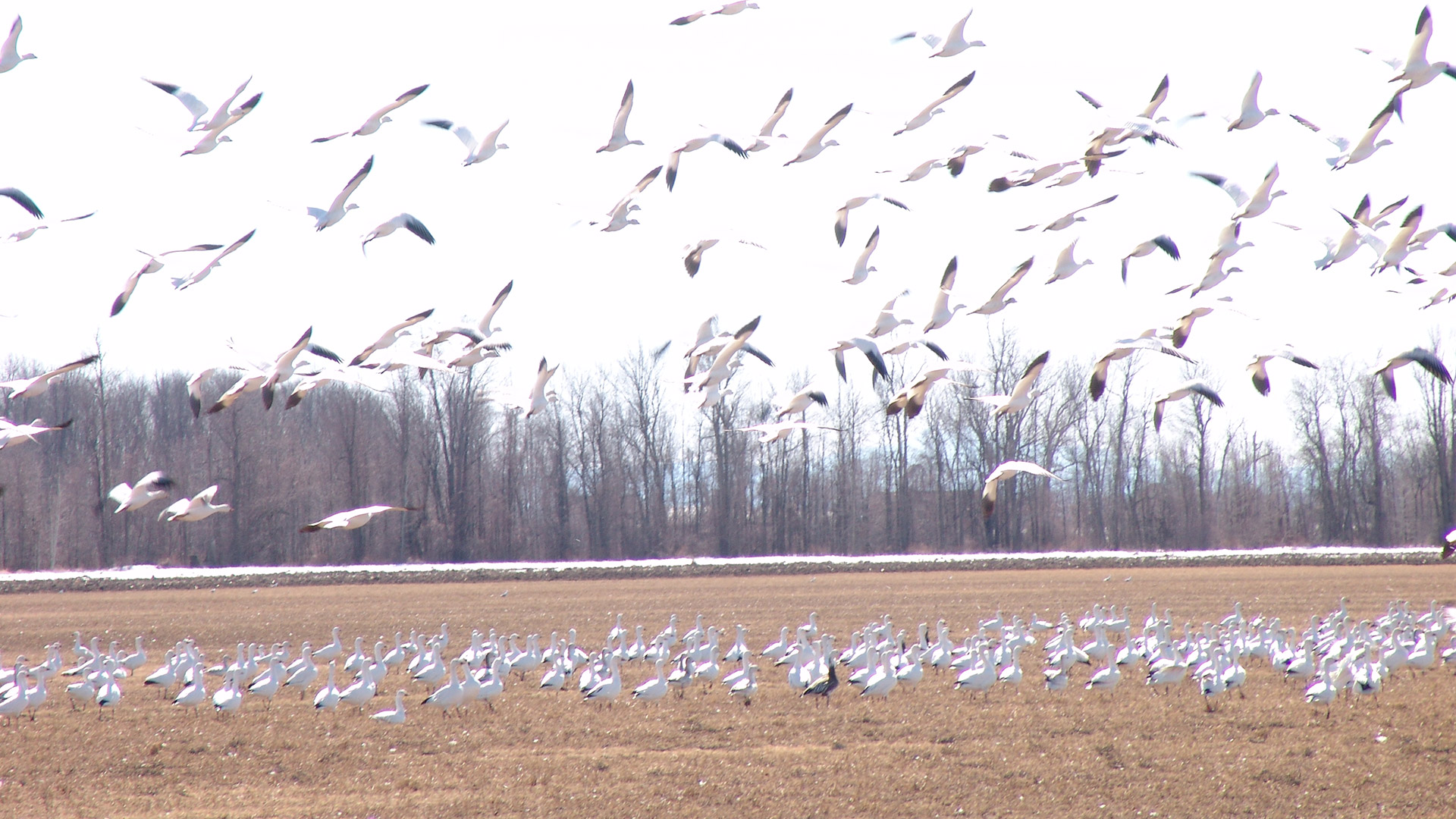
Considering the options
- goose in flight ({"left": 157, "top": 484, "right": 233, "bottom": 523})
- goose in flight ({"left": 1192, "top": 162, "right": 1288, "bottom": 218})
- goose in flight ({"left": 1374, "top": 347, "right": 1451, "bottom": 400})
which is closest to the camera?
goose in flight ({"left": 1374, "top": 347, "right": 1451, "bottom": 400})

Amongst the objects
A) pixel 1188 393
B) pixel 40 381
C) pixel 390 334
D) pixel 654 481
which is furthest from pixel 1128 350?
pixel 654 481

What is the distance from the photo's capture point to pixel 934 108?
12.5 meters

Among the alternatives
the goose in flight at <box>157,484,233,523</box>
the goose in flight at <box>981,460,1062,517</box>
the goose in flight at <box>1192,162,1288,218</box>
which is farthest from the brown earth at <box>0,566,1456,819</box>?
the goose in flight at <box>1192,162,1288,218</box>

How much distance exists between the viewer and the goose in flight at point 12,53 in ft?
36.4

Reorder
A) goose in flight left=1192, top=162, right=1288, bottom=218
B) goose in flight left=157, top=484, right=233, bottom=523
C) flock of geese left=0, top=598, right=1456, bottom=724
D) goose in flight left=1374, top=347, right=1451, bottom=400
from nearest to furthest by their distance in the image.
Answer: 1. goose in flight left=1374, top=347, right=1451, bottom=400
2. goose in flight left=1192, top=162, right=1288, bottom=218
3. goose in flight left=157, top=484, right=233, bottom=523
4. flock of geese left=0, top=598, right=1456, bottom=724

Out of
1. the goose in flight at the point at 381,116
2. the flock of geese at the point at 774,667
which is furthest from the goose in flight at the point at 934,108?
the flock of geese at the point at 774,667

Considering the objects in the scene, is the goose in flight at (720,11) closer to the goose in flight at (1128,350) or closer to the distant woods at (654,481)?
the goose in flight at (1128,350)

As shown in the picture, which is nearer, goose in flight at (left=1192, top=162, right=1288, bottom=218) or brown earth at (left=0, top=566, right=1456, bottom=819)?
goose in flight at (left=1192, top=162, right=1288, bottom=218)

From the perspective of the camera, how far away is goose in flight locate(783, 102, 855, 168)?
12.5 metres

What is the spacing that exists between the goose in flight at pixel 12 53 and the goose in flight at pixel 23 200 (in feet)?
5.45

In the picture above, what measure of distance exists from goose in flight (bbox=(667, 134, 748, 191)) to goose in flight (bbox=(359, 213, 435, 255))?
281 cm

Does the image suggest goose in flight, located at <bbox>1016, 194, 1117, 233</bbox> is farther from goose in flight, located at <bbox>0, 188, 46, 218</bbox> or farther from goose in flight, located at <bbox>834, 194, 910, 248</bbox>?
goose in flight, located at <bbox>0, 188, 46, 218</bbox>

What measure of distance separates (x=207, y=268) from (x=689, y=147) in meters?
5.41

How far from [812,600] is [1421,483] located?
55070mm
